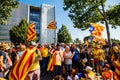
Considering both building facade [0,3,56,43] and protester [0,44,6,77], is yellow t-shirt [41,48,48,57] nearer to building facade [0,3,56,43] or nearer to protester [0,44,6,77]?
protester [0,44,6,77]

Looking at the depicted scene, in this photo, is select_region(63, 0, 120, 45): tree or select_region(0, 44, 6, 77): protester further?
select_region(63, 0, 120, 45): tree

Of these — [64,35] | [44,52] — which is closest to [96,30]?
[44,52]

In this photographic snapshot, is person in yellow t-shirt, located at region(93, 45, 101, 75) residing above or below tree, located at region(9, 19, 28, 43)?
below

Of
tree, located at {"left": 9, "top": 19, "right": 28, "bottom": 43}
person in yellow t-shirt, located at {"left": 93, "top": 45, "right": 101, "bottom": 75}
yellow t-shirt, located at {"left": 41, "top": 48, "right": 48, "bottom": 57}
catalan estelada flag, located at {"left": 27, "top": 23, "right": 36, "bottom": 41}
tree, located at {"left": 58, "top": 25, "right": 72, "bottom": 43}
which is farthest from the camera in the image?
tree, located at {"left": 58, "top": 25, "right": 72, "bottom": 43}

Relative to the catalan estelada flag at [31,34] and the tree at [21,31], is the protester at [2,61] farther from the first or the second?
the tree at [21,31]

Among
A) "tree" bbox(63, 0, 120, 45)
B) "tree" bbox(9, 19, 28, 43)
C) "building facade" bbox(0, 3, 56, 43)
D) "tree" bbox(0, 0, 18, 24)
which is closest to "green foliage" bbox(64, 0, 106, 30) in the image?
"tree" bbox(63, 0, 120, 45)

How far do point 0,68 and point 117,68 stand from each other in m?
4.75

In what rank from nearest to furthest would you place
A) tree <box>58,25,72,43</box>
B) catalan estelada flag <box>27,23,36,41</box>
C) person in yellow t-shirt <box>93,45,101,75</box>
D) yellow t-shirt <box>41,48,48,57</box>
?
person in yellow t-shirt <box>93,45,101,75</box>, catalan estelada flag <box>27,23,36,41</box>, yellow t-shirt <box>41,48,48,57</box>, tree <box>58,25,72,43</box>

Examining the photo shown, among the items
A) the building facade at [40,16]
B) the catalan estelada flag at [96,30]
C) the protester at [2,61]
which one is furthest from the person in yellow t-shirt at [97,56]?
the building facade at [40,16]

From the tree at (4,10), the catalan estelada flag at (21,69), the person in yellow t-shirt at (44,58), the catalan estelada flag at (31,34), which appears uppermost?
the tree at (4,10)

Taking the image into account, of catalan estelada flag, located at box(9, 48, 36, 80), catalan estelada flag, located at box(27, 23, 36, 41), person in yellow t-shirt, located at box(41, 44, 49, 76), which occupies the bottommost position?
person in yellow t-shirt, located at box(41, 44, 49, 76)

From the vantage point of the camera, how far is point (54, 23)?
21781 millimetres

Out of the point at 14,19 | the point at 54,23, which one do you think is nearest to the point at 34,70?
the point at 54,23

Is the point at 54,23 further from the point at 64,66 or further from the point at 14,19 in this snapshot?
the point at 14,19
